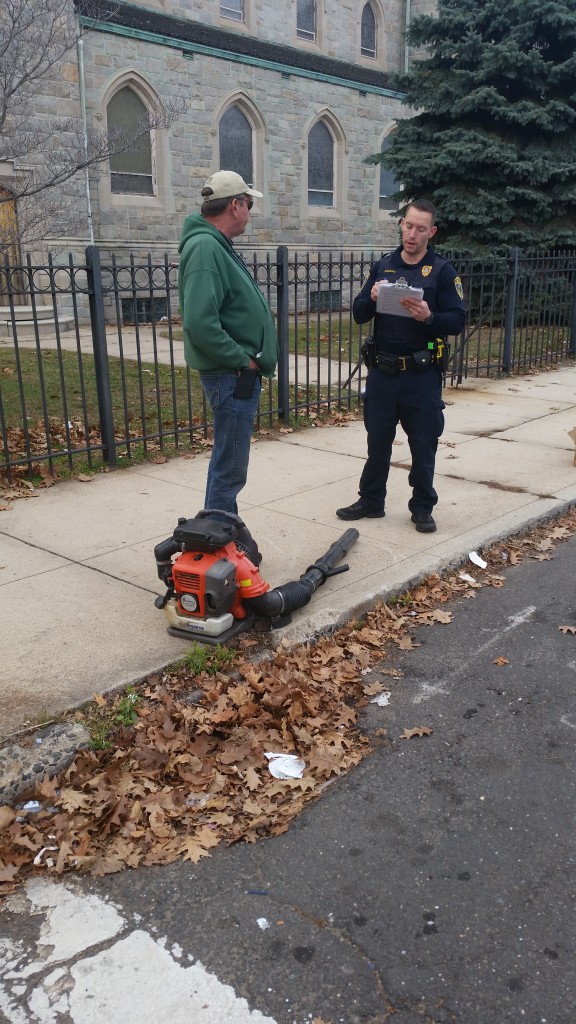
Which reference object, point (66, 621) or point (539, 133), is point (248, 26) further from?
point (66, 621)

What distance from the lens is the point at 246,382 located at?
4.57 meters

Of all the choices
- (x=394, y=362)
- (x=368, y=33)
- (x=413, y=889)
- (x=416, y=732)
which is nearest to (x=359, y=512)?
(x=394, y=362)

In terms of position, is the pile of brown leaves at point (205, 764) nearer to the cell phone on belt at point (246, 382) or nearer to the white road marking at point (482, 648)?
the white road marking at point (482, 648)

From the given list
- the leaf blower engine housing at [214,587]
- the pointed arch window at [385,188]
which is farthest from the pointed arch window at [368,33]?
the leaf blower engine housing at [214,587]

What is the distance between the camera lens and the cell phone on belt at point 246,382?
4566 millimetres

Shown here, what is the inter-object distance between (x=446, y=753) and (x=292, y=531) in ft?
8.35

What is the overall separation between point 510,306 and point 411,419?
290 inches

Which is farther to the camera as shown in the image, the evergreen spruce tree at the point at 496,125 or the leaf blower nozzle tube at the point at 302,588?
the evergreen spruce tree at the point at 496,125

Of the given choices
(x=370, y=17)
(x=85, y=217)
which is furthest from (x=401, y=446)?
(x=370, y=17)

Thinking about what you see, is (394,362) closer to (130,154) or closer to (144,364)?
(144,364)

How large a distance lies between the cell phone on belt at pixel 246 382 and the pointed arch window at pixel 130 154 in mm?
16987

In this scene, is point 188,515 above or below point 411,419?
below

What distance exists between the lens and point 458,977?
2.42 m

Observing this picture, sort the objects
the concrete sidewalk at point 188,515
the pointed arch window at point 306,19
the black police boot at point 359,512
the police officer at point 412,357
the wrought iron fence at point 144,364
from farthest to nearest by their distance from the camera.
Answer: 1. the pointed arch window at point 306,19
2. the wrought iron fence at point 144,364
3. the black police boot at point 359,512
4. the police officer at point 412,357
5. the concrete sidewalk at point 188,515
